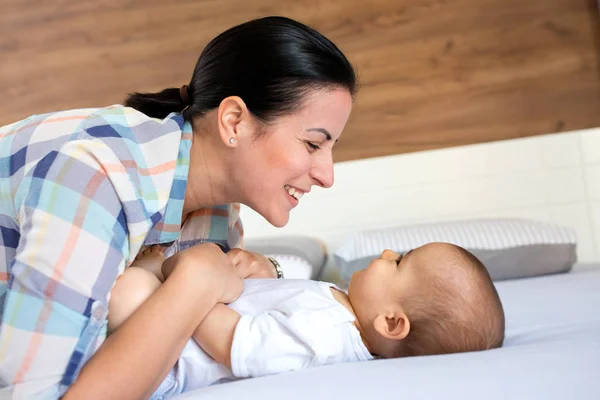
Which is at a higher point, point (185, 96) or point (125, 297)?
point (185, 96)

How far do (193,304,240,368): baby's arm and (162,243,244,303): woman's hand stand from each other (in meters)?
0.04

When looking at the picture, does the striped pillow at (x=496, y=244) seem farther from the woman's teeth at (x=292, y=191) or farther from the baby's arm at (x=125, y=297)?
the baby's arm at (x=125, y=297)

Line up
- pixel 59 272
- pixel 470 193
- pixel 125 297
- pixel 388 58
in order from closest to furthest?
pixel 59 272
pixel 125 297
pixel 470 193
pixel 388 58

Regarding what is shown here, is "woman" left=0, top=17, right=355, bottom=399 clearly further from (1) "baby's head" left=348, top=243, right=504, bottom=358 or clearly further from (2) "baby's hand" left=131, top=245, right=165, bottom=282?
(1) "baby's head" left=348, top=243, right=504, bottom=358

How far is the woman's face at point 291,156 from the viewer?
1393 millimetres

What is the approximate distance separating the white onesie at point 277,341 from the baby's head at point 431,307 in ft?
0.22

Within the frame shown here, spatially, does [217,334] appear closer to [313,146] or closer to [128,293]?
[128,293]

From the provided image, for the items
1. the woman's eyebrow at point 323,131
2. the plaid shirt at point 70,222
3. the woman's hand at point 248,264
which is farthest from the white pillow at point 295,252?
the plaid shirt at point 70,222

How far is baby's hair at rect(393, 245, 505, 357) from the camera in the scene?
1318 mm


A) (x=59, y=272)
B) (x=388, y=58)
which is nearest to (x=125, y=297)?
(x=59, y=272)

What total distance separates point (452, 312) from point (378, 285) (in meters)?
0.17

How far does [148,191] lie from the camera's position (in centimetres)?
122

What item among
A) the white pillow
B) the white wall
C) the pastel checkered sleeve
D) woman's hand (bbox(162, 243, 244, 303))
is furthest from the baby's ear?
the white wall

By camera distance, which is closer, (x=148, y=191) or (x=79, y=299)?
(x=79, y=299)
